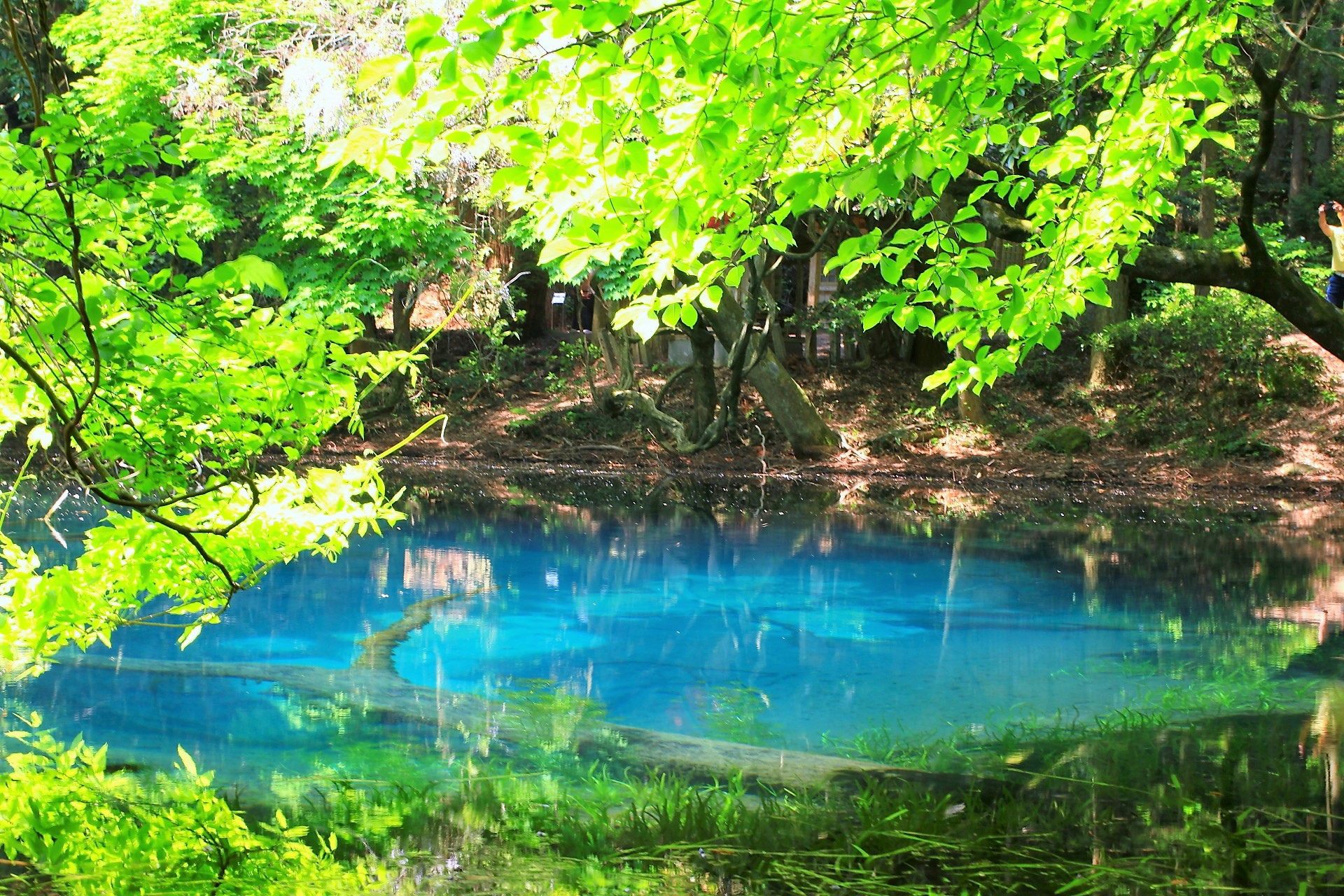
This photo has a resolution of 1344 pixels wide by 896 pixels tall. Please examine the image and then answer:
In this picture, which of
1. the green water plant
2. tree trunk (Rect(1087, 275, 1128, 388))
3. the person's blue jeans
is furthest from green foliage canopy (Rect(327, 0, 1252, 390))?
tree trunk (Rect(1087, 275, 1128, 388))

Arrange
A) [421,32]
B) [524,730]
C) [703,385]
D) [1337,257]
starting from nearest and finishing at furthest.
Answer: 1. [421,32]
2. [524,730]
3. [1337,257]
4. [703,385]

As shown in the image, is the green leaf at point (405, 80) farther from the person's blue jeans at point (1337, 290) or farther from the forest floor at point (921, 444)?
the person's blue jeans at point (1337, 290)

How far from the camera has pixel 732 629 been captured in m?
7.70

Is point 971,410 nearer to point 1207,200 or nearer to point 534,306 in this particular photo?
point 1207,200

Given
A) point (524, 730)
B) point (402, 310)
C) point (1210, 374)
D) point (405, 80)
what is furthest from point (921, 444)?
point (405, 80)

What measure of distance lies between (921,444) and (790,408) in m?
1.96

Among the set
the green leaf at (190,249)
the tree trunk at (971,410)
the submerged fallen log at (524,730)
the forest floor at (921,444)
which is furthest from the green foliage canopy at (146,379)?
the tree trunk at (971,410)

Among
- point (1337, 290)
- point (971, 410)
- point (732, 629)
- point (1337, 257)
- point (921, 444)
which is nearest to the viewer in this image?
point (732, 629)

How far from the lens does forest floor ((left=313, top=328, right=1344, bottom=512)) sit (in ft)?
46.5

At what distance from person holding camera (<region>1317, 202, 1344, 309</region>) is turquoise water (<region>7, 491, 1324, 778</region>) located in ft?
10.1

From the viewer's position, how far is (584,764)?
4852 mm

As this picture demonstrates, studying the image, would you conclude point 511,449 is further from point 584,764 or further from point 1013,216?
point 584,764

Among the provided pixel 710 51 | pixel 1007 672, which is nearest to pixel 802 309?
pixel 1007 672

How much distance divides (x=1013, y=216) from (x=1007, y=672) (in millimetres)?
2880
